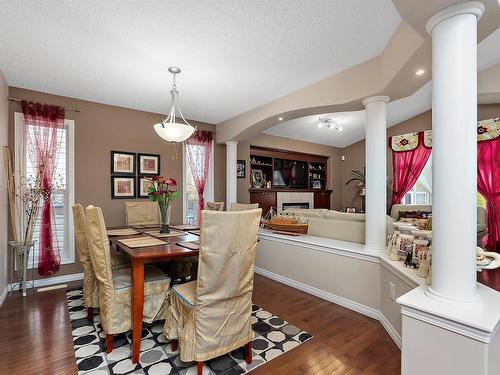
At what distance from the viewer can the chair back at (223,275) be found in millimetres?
1645

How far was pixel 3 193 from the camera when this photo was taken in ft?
9.91

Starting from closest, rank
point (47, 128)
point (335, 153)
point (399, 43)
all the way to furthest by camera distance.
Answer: point (399, 43)
point (47, 128)
point (335, 153)

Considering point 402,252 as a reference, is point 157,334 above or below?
below

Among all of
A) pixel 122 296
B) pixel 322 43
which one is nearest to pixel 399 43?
pixel 322 43

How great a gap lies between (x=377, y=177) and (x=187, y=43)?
226 cm

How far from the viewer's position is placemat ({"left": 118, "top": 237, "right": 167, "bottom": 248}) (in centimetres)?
225

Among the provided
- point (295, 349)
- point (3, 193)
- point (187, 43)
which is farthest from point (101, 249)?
point (3, 193)

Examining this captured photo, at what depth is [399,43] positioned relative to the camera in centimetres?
223

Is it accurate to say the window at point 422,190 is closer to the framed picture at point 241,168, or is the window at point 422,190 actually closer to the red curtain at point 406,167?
the red curtain at point 406,167

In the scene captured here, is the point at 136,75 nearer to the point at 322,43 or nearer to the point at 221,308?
the point at 322,43

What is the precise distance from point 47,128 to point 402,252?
14.4ft

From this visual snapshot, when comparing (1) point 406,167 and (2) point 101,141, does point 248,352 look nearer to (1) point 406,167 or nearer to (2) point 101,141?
(2) point 101,141

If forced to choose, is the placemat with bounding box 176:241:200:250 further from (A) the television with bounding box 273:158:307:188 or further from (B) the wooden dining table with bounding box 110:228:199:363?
(A) the television with bounding box 273:158:307:188

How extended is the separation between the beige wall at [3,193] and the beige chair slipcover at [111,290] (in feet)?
5.88
